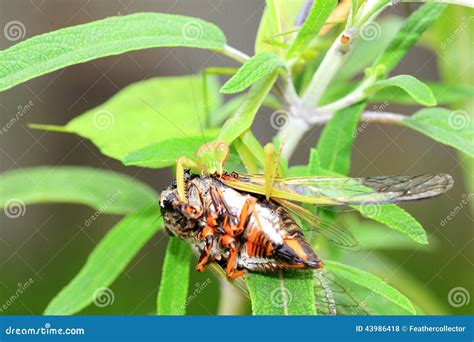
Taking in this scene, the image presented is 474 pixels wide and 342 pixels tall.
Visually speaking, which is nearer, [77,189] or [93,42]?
[93,42]

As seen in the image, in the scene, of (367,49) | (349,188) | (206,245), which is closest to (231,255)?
(206,245)

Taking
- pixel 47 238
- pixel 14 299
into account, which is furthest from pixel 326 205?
pixel 47 238

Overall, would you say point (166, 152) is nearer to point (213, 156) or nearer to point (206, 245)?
point (213, 156)

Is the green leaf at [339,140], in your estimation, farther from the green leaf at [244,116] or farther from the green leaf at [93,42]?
the green leaf at [93,42]

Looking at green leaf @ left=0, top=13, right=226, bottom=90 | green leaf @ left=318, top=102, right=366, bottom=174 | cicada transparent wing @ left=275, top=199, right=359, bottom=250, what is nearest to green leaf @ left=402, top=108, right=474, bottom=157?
green leaf @ left=318, top=102, right=366, bottom=174

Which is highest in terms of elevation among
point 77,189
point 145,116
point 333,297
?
point 333,297

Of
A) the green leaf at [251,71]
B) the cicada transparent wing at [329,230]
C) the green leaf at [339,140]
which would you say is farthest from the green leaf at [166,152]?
the green leaf at [339,140]
